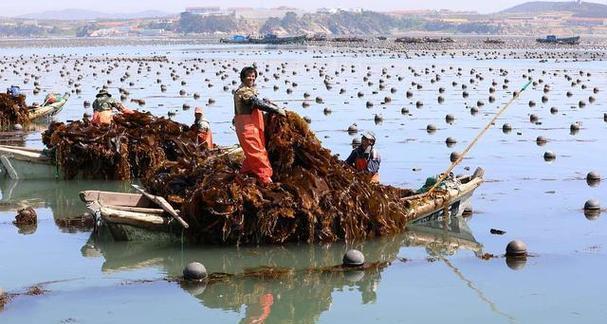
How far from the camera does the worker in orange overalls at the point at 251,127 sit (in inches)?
614

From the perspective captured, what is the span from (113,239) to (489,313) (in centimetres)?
573

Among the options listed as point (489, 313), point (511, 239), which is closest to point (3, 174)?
point (511, 239)

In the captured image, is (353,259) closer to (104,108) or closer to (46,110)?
(104,108)

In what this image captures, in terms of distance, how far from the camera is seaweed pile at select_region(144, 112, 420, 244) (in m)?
15.3

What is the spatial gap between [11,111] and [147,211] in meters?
18.6

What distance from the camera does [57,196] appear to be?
20828mm

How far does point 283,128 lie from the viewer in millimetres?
15906

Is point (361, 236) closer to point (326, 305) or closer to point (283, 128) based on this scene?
point (283, 128)

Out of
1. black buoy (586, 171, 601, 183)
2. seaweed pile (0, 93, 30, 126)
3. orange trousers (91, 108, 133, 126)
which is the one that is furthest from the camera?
seaweed pile (0, 93, 30, 126)

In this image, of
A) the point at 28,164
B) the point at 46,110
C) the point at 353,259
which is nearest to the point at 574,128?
the point at 28,164

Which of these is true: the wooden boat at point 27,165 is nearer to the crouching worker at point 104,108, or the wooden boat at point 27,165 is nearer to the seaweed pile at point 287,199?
the crouching worker at point 104,108

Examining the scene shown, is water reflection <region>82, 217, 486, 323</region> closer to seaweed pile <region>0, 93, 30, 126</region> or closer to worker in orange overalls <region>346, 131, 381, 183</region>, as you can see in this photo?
worker in orange overalls <region>346, 131, 381, 183</region>

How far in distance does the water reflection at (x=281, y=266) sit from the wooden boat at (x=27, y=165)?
640cm

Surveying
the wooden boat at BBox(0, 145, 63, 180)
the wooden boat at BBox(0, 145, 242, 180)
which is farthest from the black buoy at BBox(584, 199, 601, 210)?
the wooden boat at BBox(0, 145, 63, 180)
